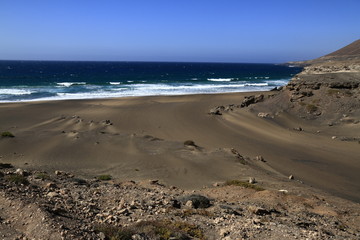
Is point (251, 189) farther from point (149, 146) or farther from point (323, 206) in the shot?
point (149, 146)

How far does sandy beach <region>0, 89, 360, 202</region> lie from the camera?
1402 centimetres

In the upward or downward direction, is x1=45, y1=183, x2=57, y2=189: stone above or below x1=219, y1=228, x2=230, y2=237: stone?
below

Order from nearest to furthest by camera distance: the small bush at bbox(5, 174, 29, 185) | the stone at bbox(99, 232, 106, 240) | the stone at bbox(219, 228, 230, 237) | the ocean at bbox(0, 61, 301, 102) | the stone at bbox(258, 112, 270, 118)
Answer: the stone at bbox(99, 232, 106, 240)
the stone at bbox(219, 228, 230, 237)
the small bush at bbox(5, 174, 29, 185)
the stone at bbox(258, 112, 270, 118)
the ocean at bbox(0, 61, 301, 102)

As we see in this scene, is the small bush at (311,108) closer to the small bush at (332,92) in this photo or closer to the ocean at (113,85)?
the small bush at (332,92)

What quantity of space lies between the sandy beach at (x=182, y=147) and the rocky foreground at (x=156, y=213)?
2.60 metres

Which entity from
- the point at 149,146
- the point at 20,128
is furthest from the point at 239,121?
the point at 20,128

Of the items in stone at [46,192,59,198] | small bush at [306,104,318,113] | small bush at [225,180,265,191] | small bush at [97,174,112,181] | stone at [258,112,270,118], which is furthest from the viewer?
stone at [258,112,270,118]

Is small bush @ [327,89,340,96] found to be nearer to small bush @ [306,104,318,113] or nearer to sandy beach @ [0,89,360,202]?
small bush @ [306,104,318,113]

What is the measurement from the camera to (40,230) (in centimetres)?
628

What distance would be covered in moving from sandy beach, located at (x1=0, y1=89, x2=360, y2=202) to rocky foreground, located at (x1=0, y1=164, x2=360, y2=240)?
102 inches

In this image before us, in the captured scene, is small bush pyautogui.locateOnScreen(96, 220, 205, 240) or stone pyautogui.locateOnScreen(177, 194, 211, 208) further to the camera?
stone pyautogui.locateOnScreen(177, 194, 211, 208)

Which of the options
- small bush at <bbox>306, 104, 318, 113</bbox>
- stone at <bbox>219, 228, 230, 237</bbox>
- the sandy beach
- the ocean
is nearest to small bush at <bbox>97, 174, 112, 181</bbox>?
the sandy beach

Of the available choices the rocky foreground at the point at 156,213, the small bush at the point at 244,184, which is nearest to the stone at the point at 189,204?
the rocky foreground at the point at 156,213

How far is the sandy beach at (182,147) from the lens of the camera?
14016mm
